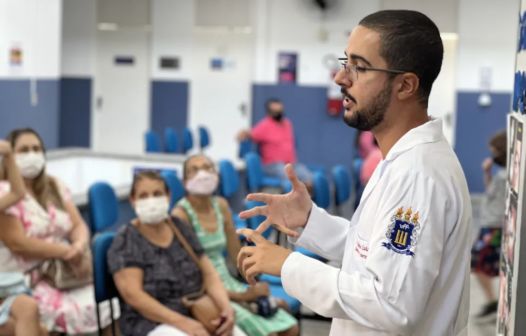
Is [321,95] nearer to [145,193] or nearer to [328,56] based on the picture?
[328,56]

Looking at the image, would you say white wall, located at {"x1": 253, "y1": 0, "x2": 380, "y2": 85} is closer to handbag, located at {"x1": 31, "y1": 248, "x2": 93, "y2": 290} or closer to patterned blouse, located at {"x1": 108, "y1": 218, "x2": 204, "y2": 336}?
handbag, located at {"x1": 31, "y1": 248, "x2": 93, "y2": 290}

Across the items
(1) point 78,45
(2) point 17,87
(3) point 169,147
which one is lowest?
(3) point 169,147

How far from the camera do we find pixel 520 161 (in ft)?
6.30

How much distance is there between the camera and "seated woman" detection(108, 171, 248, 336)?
3.27 m

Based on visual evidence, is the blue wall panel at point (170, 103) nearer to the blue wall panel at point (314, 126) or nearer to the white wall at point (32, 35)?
the blue wall panel at point (314, 126)

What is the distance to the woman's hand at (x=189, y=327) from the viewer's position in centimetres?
326

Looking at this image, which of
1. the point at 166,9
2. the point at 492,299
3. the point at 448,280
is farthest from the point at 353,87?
the point at 166,9

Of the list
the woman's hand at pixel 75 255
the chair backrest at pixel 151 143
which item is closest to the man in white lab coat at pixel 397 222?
the woman's hand at pixel 75 255

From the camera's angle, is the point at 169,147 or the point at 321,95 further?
the point at 321,95

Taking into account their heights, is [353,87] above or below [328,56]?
below

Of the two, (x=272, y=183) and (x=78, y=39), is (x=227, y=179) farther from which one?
(x=78, y=39)

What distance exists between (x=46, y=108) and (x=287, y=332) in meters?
6.15

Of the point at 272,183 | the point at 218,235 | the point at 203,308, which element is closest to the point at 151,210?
the point at 203,308

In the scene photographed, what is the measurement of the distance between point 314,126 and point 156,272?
25.8 feet
